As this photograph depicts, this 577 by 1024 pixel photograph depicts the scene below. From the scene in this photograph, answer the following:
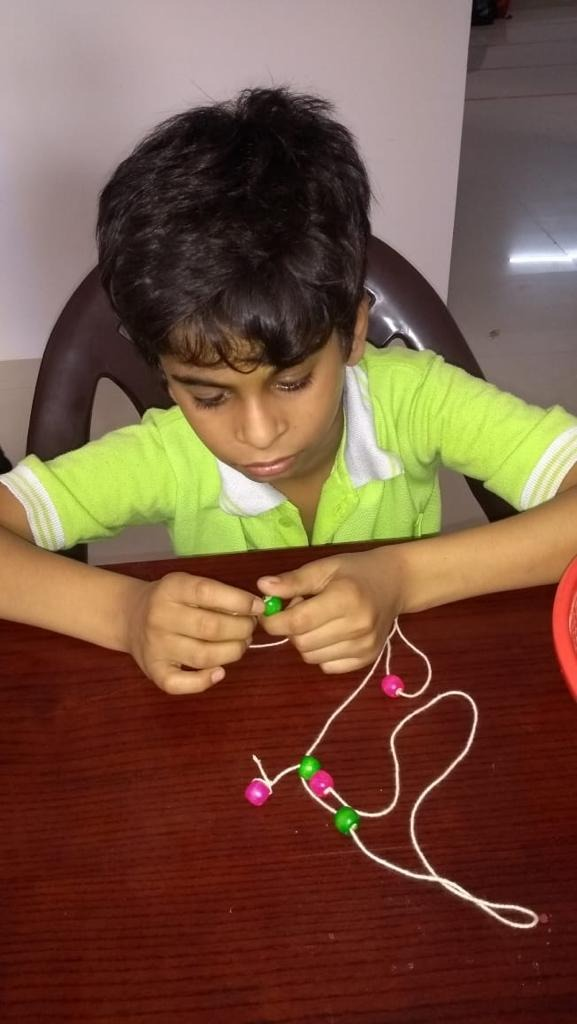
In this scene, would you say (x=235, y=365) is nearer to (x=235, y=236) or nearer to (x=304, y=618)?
(x=235, y=236)

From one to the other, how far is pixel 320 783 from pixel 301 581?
167 millimetres

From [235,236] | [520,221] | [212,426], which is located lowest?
[520,221]

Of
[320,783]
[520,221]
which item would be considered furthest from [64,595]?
[520,221]

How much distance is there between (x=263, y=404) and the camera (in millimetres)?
718

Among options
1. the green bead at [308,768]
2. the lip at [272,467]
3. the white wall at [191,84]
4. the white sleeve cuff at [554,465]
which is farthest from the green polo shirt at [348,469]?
the white wall at [191,84]

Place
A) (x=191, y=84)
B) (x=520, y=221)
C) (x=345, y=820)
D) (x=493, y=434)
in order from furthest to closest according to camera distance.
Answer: (x=520, y=221)
(x=191, y=84)
(x=493, y=434)
(x=345, y=820)

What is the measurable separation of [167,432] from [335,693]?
0.38m

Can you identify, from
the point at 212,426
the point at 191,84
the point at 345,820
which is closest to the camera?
the point at 345,820

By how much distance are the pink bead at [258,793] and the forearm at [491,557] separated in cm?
20

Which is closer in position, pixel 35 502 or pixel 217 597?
pixel 217 597

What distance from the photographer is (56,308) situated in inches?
84.6

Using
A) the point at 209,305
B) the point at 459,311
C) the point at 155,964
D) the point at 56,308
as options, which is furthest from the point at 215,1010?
the point at 459,311

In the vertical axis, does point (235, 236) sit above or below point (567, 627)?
above

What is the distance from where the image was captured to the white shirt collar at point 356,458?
0.91 metres
